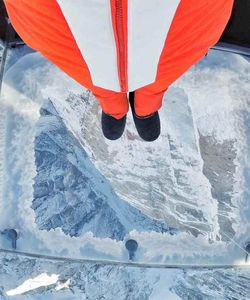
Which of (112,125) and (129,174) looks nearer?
(112,125)

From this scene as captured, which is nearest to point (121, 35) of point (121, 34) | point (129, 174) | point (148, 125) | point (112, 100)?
point (121, 34)

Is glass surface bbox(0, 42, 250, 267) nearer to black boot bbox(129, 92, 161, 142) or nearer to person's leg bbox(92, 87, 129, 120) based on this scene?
black boot bbox(129, 92, 161, 142)

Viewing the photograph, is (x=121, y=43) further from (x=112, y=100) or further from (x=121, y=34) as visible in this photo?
(x=112, y=100)

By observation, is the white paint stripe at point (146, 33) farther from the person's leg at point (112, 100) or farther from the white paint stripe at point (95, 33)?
the person's leg at point (112, 100)

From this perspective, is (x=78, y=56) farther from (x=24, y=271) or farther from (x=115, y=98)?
(x=24, y=271)

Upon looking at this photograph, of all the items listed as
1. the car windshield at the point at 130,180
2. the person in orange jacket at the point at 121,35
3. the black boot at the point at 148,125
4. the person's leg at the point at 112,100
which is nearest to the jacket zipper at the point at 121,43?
the person in orange jacket at the point at 121,35

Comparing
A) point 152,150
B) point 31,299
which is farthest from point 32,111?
point 31,299

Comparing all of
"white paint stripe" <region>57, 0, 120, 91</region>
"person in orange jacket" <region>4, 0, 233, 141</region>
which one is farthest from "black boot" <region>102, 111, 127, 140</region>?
"white paint stripe" <region>57, 0, 120, 91</region>
